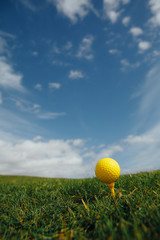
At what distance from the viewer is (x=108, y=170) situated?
2.89 meters

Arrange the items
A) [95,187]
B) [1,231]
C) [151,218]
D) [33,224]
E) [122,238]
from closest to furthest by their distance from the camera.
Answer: [122,238]
[151,218]
[1,231]
[33,224]
[95,187]

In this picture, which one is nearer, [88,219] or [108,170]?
[88,219]

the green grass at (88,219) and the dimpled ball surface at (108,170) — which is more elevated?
the dimpled ball surface at (108,170)

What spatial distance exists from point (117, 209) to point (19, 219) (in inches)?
60.9

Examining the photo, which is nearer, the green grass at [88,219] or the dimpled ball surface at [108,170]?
the green grass at [88,219]

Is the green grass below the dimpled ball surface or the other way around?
below

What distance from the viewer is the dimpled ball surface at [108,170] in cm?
288

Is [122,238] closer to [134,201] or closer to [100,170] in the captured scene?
[134,201]

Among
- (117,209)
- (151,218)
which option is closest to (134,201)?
(117,209)

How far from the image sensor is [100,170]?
9.68 feet

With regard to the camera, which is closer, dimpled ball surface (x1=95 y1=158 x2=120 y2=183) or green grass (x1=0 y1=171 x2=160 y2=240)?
green grass (x1=0 y1=171 x2=160 y2=240)

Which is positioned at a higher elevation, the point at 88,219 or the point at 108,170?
the point at 108,170

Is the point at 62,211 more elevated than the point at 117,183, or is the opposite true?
the point at 117,183

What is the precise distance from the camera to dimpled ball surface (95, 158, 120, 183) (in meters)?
2.88
